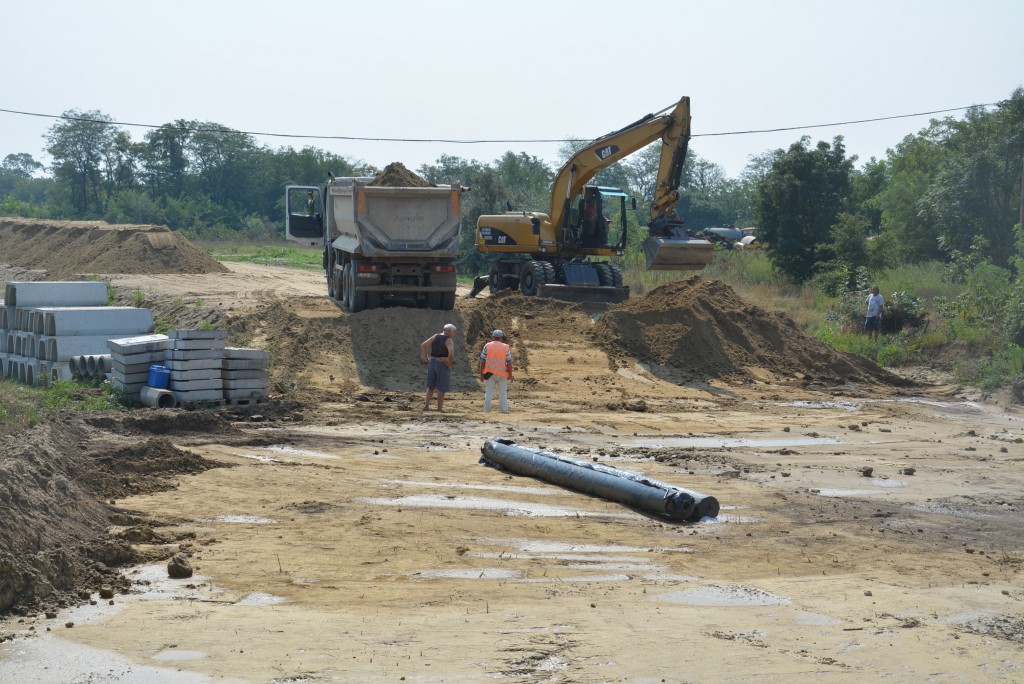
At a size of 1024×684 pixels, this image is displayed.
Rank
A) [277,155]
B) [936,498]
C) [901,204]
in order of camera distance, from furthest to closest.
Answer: [277,155] < [901,204] < [936,498]

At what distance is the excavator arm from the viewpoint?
952 inches

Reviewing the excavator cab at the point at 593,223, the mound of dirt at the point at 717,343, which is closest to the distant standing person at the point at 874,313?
the mound of dirt at the point at 717,343

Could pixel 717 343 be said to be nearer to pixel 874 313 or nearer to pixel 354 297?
pixel 874 313

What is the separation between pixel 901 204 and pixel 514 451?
4178 centimetres

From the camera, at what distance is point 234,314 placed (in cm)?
2342

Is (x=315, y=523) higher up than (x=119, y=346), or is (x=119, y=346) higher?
(x=119, y=346)

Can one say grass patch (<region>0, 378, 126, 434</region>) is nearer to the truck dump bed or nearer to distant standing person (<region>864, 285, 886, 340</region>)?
Answer: the truck dump bed

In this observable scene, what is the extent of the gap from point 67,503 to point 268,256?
41.6m

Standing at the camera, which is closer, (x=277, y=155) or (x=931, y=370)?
(x=931, y=370)

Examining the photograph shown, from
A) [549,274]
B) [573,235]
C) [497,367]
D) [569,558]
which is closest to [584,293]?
[549,274]

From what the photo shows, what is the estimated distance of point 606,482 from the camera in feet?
39.1

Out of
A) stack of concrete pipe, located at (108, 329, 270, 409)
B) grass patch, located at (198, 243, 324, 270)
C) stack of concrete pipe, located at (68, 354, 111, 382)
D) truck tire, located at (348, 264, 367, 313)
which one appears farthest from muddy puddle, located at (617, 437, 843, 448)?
grass patch, located at (198, 243, 324, 270)

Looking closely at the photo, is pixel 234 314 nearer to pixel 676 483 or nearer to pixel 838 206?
pixel 676 483

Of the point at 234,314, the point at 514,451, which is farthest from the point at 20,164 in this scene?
the point at 514,451
